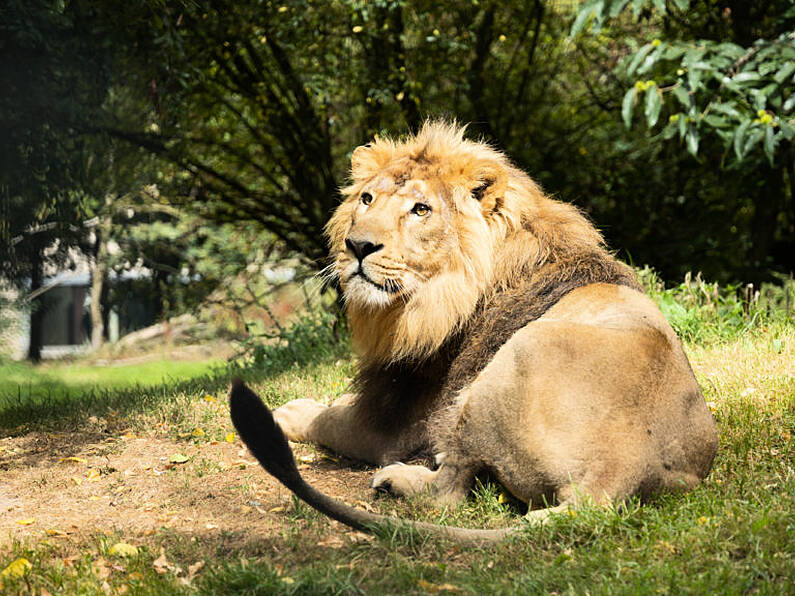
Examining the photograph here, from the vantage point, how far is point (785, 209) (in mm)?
9227

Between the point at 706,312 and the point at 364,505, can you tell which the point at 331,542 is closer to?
the point at 364,505

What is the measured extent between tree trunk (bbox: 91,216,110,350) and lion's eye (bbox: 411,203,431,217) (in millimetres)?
7928

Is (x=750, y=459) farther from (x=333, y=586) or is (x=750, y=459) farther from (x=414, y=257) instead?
(x=333, y=586)

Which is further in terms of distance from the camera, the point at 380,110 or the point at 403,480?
the point at 380,110

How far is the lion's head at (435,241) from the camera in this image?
4.06m

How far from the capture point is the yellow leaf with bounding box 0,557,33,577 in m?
3.08

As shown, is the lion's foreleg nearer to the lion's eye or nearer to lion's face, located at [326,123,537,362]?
lion's face, located at [326,123,537,362]

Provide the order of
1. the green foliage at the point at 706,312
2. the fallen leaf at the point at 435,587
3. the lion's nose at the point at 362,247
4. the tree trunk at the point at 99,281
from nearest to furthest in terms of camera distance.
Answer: the fallen leaf at the point at 435,587 < the lion's nose at the point at 362,247 < the green foliage at the point at 706,312 < the tree trunk at the point at 99,281

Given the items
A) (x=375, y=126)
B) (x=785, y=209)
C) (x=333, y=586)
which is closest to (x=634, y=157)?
(x=785, y=209)

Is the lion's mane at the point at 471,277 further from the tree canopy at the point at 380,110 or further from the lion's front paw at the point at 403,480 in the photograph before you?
the tree canopy at the point at 380,110

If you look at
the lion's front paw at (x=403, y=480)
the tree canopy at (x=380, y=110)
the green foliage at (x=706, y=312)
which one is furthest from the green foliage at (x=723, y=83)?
the lion's front paw at (x=403, y=480)

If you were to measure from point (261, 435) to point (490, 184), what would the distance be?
1817 mm

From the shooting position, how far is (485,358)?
158 inches

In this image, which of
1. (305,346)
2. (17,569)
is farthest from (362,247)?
(305,346)
